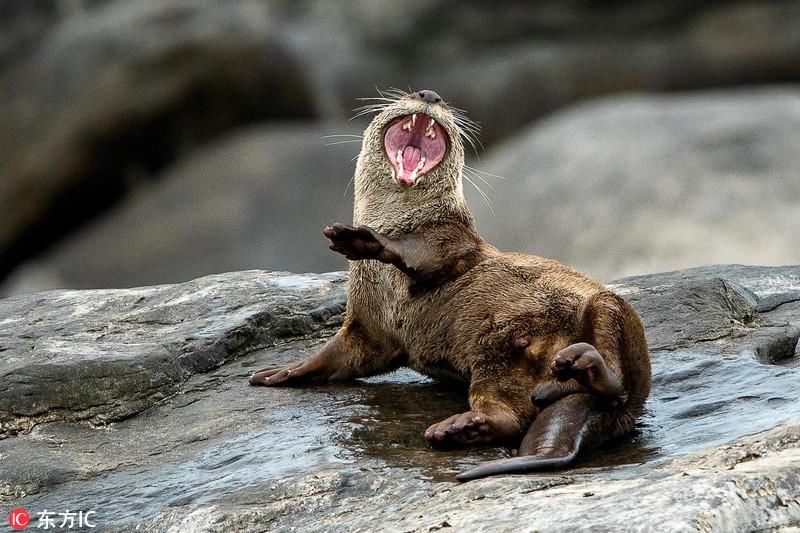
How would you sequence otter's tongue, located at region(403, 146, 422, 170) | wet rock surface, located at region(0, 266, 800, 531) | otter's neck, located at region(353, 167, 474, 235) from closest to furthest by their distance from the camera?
1. wet rock surface, located at region(0, 266, 800, 531)
2. otter's neck, located at region(353, 167, 474, 235)
3. otter's tongue, located at region(403, 146, 422, 170)

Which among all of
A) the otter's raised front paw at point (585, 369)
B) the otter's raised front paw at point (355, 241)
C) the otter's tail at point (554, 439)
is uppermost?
the otter's raised front paw at point (355, 241)

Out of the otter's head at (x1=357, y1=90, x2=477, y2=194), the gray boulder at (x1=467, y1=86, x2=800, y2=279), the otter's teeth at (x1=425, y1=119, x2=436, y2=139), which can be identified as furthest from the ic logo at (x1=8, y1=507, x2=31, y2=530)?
the gray boulder at (x1=467, y1=86, x2=800, y2=279)

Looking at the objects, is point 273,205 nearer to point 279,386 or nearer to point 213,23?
point 213,23

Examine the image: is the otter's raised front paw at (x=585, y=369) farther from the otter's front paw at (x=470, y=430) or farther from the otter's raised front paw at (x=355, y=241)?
the otter's raised front paw at (x=355, y=241)

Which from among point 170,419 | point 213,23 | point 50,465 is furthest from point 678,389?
point 213,23

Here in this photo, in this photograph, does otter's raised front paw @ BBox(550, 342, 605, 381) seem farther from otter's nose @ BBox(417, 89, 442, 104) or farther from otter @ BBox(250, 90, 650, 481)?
otter's nose @ BBox(417, 89, 442, 104)

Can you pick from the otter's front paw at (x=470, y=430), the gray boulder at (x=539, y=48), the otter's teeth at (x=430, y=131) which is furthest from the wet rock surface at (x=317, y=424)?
the gray boulder at (x=539, y=48)

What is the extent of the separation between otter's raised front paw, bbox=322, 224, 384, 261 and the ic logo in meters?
1.42

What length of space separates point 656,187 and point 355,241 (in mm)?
7410

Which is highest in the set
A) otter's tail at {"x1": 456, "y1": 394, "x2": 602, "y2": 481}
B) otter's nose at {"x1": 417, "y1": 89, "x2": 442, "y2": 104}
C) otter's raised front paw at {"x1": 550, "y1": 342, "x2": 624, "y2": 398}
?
otter's nose at {"x1": 417, "y1": 89, "x2": 442, "y2": 104}

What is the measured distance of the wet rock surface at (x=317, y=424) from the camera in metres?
4.34

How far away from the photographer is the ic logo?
5.00 metres

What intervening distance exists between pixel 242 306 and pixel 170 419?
1100mm

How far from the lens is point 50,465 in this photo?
5.41 m
